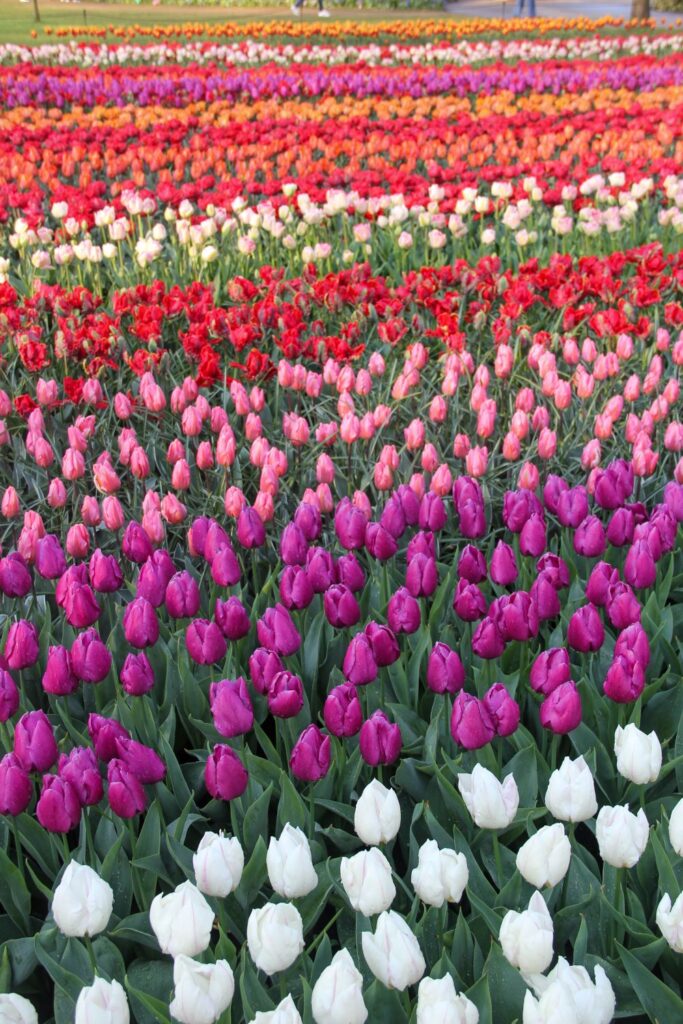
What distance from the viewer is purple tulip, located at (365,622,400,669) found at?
91.4 inches

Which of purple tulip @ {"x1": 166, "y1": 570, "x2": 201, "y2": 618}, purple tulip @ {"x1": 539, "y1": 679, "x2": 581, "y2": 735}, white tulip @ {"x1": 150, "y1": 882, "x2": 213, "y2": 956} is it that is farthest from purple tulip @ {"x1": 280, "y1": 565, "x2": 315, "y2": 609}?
white tulip @ {"x1": 150, "y1": 882, "x2": 213, "y2": 956}

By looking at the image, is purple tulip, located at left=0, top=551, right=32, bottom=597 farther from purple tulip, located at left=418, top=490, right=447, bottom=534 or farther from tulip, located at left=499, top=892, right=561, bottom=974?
tulip, located at left=499, top=892, right=561, bottom=974

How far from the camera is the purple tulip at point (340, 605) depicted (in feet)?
8.15

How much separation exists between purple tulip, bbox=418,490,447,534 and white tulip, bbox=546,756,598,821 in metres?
1.13

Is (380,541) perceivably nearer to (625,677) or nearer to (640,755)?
(625,677)

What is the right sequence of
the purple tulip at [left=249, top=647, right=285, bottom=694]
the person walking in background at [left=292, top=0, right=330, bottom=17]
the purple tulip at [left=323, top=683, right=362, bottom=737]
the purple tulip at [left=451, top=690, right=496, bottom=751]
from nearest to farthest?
the purple tulip at [left=451, top=690, right=496, bottom=751] → the purple tulip at [left=323, top=683, right=362, bottom=737] → the purple tulip at [left=249, top=647, right=285, bottom=694] → the person walking in background at [left=292, top=0, right=330, bottom=17]

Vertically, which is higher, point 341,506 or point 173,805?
point 341,506

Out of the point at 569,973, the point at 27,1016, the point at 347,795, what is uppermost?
the point at 569,973

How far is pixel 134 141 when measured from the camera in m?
10.1

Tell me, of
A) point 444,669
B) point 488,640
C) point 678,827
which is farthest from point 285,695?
point 678,827

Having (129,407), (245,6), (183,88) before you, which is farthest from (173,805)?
(245,6)

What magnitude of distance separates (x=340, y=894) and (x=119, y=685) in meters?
0.91

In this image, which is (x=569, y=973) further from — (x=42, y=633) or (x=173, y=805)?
(x=42, y=633)

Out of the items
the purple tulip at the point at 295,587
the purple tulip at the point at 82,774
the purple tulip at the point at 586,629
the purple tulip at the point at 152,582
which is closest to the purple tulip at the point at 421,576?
the purple tulip at the point at 295,587
